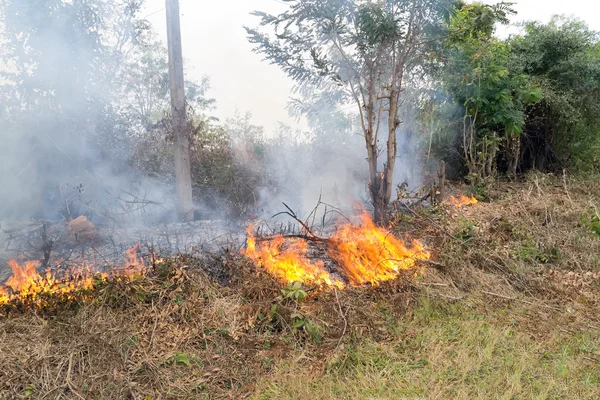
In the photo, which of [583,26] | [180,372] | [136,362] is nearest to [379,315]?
[180,372]

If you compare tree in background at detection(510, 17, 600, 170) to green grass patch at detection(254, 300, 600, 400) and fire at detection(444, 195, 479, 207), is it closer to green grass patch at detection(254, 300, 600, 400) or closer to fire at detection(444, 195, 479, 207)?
fire at detection(444, 195, 479, 207)

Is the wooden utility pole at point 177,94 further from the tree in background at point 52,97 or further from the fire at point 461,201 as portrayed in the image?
the fire at point 461,201

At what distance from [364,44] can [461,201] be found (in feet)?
11.6

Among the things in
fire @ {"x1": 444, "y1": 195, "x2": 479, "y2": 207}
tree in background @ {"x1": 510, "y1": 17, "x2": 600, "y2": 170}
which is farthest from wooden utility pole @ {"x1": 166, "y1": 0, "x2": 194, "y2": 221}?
tree in background @ {"x1": 510, "y1": 17, "x2": 600, "y2": 170}

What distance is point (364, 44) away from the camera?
593cm

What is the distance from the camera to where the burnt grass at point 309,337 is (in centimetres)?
283

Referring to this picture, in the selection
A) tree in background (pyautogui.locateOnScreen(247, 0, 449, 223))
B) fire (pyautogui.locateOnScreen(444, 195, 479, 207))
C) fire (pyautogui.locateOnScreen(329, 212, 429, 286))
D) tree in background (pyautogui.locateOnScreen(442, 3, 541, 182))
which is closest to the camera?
fire (pyautogui.locateOnScreen(329, 212, 429, 286))

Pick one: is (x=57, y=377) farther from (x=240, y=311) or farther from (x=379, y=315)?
(x=379, y=315)

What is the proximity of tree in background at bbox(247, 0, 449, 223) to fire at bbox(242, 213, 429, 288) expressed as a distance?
1207mm

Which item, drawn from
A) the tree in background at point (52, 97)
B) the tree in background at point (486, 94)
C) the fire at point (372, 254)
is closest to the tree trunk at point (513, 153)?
the tree in background at point (486, 94)

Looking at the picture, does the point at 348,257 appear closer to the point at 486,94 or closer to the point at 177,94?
the point at 177,94

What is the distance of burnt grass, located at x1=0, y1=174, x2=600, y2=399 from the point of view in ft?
9.28

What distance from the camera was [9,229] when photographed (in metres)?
5.84

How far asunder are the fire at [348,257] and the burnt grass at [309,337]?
0.19m
